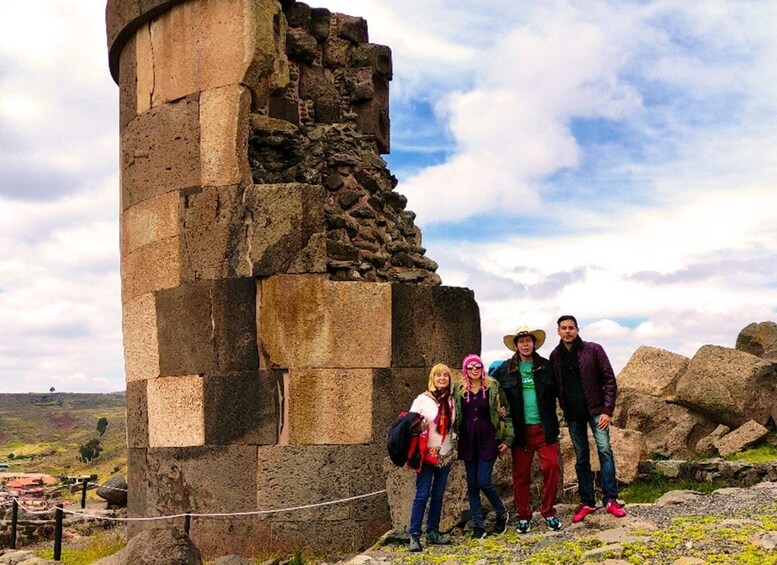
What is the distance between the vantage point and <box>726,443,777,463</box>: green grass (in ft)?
37.5

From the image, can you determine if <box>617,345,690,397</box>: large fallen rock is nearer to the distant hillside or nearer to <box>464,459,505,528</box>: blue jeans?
<box>464,459,505,528</box>: blue jeans

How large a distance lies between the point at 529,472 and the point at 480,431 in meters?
0.53

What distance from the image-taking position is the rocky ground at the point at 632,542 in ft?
16.7

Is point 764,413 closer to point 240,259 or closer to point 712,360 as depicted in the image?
point 712,360

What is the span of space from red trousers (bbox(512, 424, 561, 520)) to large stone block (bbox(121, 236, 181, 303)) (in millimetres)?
3536

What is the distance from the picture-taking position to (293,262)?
24.3 ft

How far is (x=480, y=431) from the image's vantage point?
6.20 metres

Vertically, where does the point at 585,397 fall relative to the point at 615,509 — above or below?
above

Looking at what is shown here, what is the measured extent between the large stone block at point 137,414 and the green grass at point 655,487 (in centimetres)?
519

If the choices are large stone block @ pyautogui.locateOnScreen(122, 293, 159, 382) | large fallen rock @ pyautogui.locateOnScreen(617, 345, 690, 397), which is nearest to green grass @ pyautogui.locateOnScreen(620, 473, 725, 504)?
large fallen rock @ pyautogui.locateOnScreen(617, 345, 690, 397)

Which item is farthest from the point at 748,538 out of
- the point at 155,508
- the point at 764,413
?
the point at 764,413

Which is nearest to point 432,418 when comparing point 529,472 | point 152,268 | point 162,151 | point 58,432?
point 529,472

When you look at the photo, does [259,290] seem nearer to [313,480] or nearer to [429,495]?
[313,480]

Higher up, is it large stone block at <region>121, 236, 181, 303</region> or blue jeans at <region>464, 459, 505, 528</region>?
large stone block at <region>121, 236, 181, 303</region>
